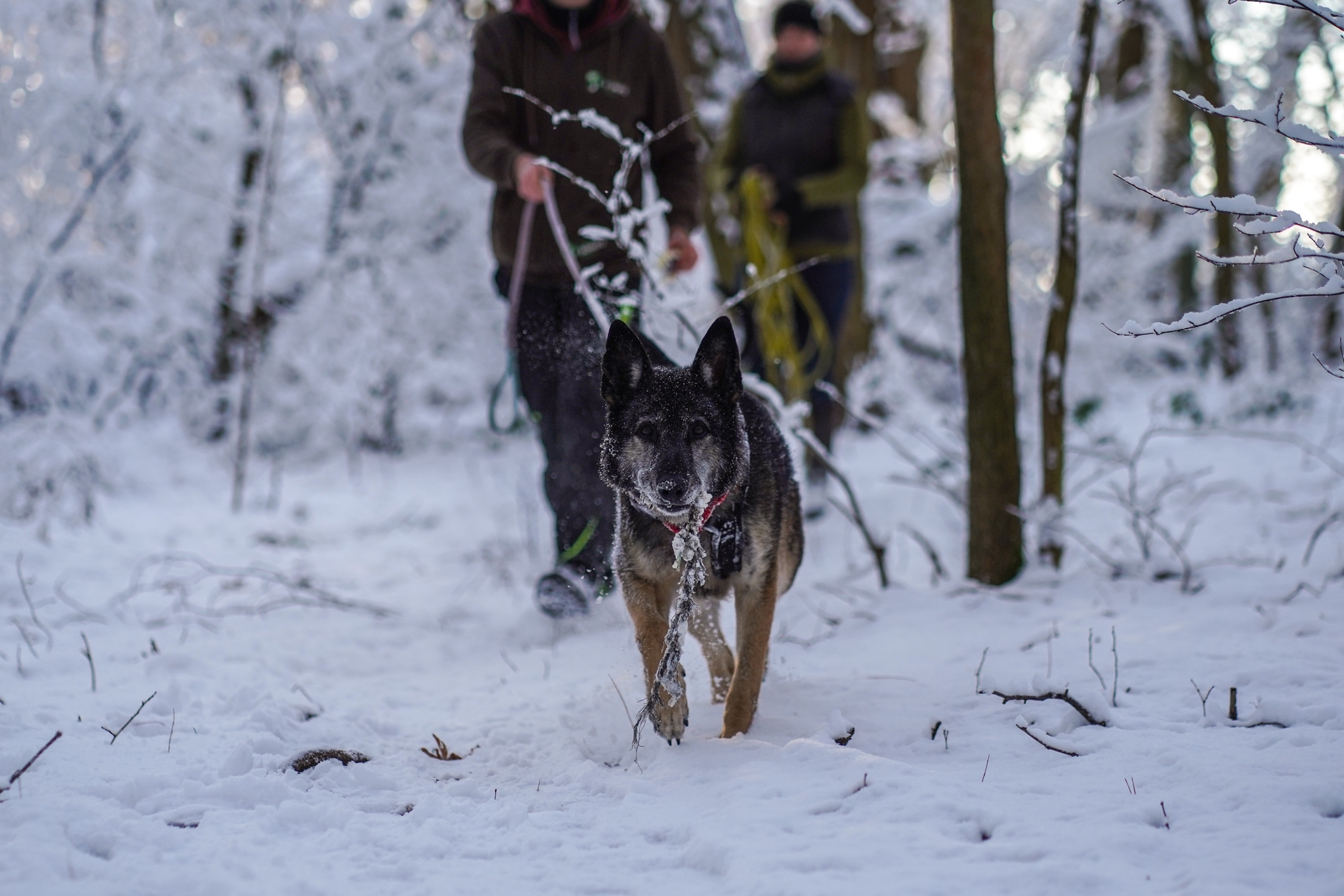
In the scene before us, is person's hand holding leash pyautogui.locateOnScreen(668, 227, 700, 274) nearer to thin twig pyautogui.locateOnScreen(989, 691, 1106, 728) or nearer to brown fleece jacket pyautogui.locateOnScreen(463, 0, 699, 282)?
brown fleece jacket pyautogui.locateOnScreen(463, 0, 699, 282)

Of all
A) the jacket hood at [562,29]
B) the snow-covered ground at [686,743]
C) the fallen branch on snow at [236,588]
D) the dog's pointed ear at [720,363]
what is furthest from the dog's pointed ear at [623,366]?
the fallen branch on snow at [236,588]

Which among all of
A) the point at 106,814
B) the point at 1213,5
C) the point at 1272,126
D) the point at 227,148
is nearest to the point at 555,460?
the point at 106,814

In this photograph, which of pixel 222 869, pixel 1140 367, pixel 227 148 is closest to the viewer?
pixel 222 869

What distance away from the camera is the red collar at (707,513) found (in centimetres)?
255

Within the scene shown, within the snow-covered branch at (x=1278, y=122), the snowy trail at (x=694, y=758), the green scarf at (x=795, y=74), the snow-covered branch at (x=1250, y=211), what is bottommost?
the snowy trail at (x=694, y=758)

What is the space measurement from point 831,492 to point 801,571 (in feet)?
5.72

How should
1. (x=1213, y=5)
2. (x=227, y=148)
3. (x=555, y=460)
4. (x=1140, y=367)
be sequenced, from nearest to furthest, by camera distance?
1. (x=555, y=460)
2. (x=227, y=148)
3. (x=1213, y=5)
4. (x=1140, y=367)

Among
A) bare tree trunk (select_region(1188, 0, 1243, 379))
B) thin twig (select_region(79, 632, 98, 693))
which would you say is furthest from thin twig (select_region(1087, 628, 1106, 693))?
bare tree trunk (select_region(1188, 0, 1243, 379))

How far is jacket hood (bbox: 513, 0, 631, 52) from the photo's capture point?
3.58 metres

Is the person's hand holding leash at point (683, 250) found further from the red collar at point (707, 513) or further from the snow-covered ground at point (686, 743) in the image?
the snow-covered ground at point (686, 743)

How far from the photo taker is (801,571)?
188 inches

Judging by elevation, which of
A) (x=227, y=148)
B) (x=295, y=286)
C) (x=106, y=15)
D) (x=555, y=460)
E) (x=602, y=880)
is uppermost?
(x=106, y=15)

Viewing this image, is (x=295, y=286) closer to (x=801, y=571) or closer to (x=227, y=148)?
(x=227, y=148)

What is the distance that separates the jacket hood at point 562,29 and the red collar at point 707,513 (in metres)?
2.12
